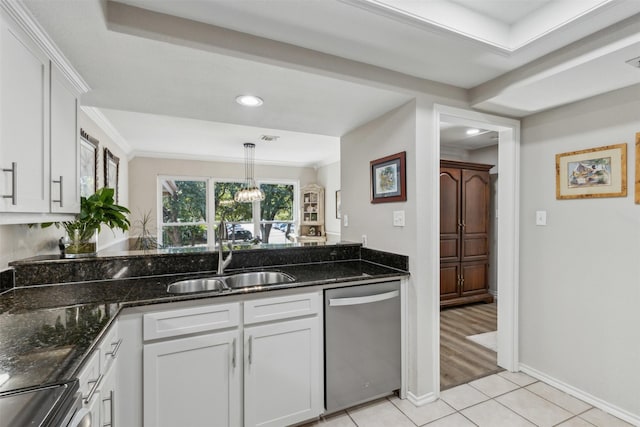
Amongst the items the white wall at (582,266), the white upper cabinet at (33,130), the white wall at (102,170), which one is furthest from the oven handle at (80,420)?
the white wall at (582,266)

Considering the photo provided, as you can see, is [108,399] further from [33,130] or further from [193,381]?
[33,130]

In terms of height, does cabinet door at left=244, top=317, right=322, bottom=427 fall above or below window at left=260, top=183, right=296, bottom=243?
below

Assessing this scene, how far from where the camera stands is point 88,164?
9.36 ft

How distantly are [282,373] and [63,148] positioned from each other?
171 cm

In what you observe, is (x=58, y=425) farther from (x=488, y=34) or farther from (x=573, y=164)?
(x=573, y=164)

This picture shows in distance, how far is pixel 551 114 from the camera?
228 centimetres

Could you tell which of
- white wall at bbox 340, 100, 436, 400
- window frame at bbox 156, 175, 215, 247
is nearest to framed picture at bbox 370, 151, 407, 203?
white wall at bbox 340, 100, 436, 400

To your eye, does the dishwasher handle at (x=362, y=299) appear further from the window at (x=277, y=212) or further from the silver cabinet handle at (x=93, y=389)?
the window at (x=277, y=212)

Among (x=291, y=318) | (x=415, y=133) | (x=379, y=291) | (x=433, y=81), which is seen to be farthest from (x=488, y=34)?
(x=291, y=318)

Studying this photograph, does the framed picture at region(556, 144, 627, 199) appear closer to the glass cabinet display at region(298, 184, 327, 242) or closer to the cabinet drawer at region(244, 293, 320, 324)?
the cabinet drawer at region(244, 293, 320, 324)

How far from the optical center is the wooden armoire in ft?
12.6

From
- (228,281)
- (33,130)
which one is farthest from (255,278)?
(33,130)

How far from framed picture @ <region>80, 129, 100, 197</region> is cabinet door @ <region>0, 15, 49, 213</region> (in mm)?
1433

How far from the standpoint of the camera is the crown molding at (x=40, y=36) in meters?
1.15
